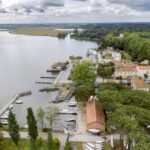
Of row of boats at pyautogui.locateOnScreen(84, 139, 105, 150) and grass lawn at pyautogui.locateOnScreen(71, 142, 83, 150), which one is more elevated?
row of boats at pyautogui.locateOnScreen(84, 139, 105, 150)

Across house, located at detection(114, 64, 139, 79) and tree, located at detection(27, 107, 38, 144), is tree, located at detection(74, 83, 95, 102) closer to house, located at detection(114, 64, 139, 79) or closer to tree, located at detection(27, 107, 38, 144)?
tree, located at detection(27, 107, 38, 144)

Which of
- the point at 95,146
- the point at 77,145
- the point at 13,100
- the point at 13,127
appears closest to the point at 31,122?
the point at 13,127

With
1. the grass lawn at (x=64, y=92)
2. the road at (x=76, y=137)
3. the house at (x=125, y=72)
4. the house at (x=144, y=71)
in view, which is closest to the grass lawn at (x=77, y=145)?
the road at (x=76, y=137)

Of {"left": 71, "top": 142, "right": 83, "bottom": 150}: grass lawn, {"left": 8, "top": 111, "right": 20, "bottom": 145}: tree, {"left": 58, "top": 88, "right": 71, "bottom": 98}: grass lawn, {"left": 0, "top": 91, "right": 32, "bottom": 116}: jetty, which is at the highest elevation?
{"left": 8, "top": 111, "right": 20, "bottom": 145}: tree

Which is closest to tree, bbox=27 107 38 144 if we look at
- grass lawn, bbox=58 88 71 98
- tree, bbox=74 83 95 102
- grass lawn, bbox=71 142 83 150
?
grass lawn, bbox=71 142 83 150

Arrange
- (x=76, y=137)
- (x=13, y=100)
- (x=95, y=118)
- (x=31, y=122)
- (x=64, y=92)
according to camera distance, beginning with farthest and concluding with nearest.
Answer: (x=64, y=92) → (x=13, y=100) → (x=95, y=118) → (x=76, y=137) → (x=31, y=122)

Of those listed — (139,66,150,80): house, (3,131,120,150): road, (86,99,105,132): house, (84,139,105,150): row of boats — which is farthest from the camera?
(139,66,150,80): house

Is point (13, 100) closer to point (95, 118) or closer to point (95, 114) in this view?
point (95, 114)

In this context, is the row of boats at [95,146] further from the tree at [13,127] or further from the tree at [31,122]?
the tree at [13,127]
